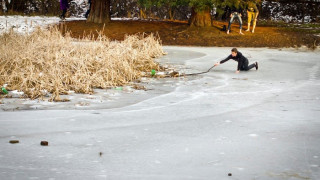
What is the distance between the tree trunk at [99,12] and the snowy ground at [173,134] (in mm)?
15830

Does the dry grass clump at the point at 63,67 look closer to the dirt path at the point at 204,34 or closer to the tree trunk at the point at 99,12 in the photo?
the dirt path at the point at 204,34

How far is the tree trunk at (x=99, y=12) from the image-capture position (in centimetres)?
2611

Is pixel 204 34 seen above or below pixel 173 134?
above

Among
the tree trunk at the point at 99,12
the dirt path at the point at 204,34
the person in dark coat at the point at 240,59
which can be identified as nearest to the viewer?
the person in dark coat at the point at 240,59

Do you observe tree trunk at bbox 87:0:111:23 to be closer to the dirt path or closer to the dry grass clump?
the dirt path

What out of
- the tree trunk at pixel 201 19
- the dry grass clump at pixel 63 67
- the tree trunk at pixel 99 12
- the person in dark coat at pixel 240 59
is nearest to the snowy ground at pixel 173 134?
the dry grass clump at pixel 63 67

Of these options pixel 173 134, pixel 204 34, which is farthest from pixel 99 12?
pixel 173 134

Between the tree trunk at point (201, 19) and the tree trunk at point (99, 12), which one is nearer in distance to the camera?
the tree trunk at point (201, 19)

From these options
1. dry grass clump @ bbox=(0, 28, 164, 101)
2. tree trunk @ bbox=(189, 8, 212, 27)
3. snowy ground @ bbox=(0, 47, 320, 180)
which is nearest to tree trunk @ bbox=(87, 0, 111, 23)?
tree trunk @ bbox=(189, 8, 212, 27)

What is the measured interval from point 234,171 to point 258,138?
135 cm

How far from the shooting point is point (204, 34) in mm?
22719

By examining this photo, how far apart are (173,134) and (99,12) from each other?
66.4ft

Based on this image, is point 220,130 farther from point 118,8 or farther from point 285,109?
point 118,8

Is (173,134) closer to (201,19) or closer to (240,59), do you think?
(240,59)
